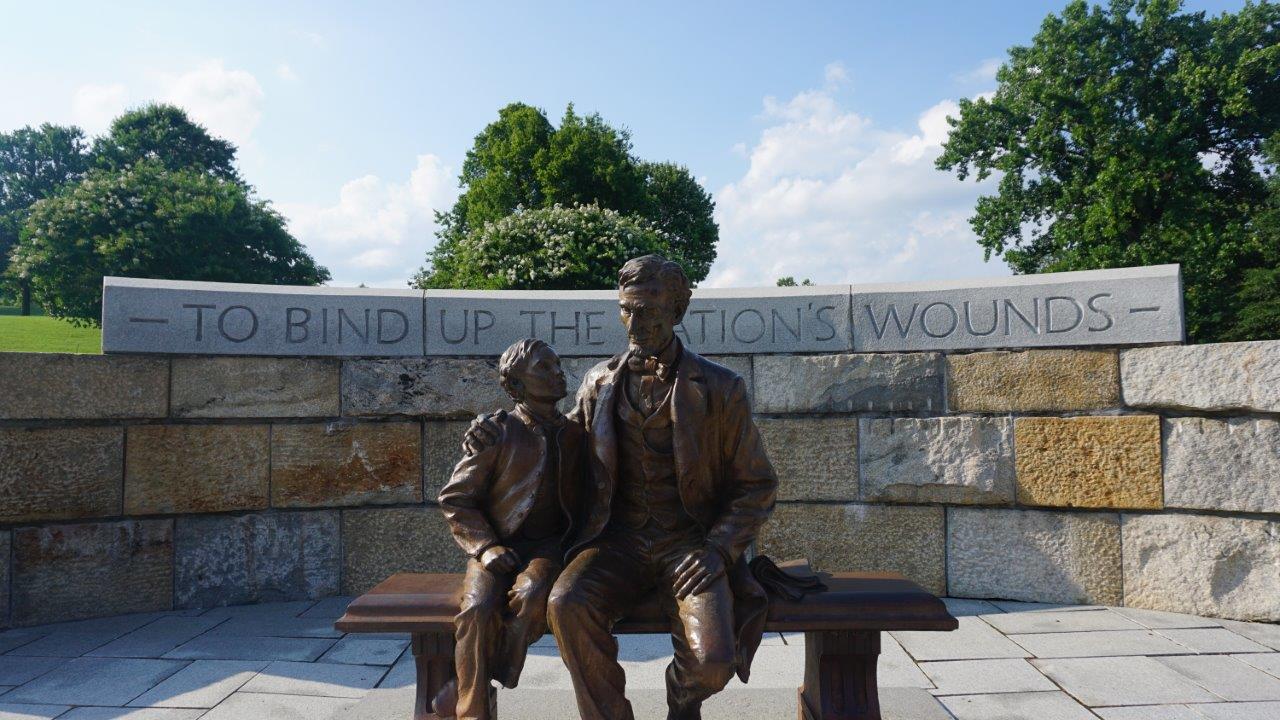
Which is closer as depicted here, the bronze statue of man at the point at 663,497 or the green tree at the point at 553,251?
the bronze statue of man at the point at 663,497

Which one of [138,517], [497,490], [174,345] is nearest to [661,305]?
[497,490]

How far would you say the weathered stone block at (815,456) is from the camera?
479 centimetres

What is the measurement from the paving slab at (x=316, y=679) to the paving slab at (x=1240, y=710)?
3.49 m

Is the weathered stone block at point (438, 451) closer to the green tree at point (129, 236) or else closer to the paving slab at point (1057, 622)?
the paving slab at point (1057, 622)

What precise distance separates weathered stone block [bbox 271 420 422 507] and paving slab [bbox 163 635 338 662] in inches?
38.5

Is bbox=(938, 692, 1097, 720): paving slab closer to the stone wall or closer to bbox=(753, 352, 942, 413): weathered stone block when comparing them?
the stone wall

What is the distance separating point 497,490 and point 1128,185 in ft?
62.5

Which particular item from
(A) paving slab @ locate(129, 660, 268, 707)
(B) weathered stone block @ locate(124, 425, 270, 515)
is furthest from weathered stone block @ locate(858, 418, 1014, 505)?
(B) weathered stone block @ locate(124, 425, 270, 515)

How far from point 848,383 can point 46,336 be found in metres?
23.4

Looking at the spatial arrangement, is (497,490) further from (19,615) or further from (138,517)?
(19,615)

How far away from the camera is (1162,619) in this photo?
4246 millimetres

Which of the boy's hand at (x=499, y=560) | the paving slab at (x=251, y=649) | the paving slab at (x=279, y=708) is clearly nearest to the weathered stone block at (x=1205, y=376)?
the boy's hand at (x=499, y=560)

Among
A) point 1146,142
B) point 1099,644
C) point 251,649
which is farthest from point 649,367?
point 1146,142

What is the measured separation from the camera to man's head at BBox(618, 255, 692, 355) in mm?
2502
